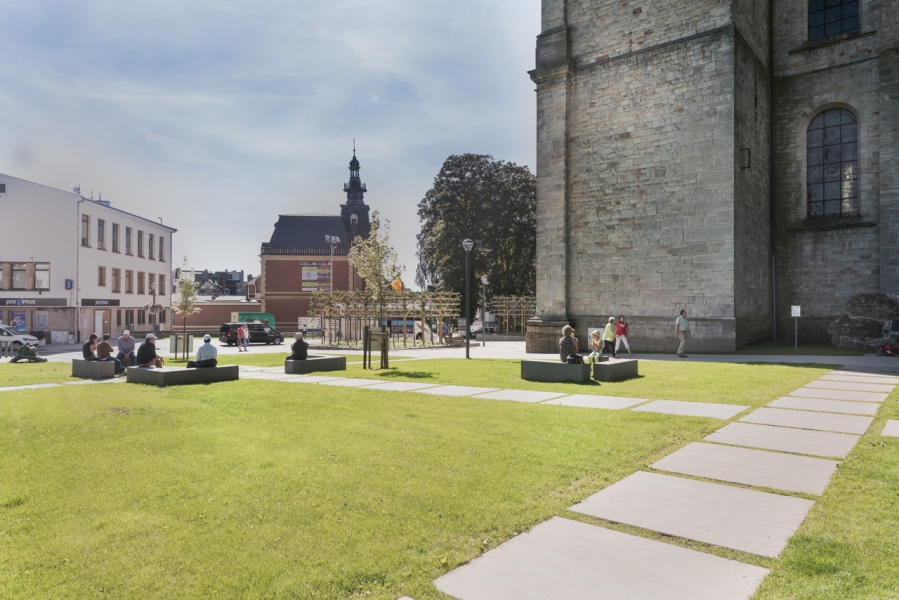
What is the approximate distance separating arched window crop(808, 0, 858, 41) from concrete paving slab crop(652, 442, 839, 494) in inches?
967

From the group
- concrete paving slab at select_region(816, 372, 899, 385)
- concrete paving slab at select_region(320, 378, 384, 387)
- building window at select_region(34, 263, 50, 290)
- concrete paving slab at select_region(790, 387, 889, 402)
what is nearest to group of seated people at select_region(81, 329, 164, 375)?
concrete paving slab at select_region(320, 378, 384, 387)

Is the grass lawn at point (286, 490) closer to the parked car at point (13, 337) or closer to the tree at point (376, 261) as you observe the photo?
the tree at point (376, 261)

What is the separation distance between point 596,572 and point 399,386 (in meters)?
9.06

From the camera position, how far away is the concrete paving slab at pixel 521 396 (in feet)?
31.9

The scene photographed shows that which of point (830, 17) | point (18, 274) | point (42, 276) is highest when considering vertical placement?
point (830, 17)

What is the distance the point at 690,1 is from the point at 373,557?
75.1ft

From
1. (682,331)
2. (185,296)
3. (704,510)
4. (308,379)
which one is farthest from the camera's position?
(185,296)

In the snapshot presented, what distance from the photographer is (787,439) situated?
21.4 ft

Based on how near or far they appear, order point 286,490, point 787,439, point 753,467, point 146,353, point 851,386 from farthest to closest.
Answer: point 146,353, point 851,386, point 787,439, point 753,467, point 286,490

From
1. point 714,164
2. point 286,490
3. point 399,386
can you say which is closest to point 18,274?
point 399,386

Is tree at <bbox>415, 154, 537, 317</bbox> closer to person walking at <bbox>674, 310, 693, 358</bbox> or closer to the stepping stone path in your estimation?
person walking at <bbox>674, 310, 693, 358</bbox>

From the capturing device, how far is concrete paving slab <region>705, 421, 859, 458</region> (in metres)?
6.02

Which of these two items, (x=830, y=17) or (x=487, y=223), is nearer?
(x=830, y=17)

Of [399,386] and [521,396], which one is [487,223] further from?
[521,396]
